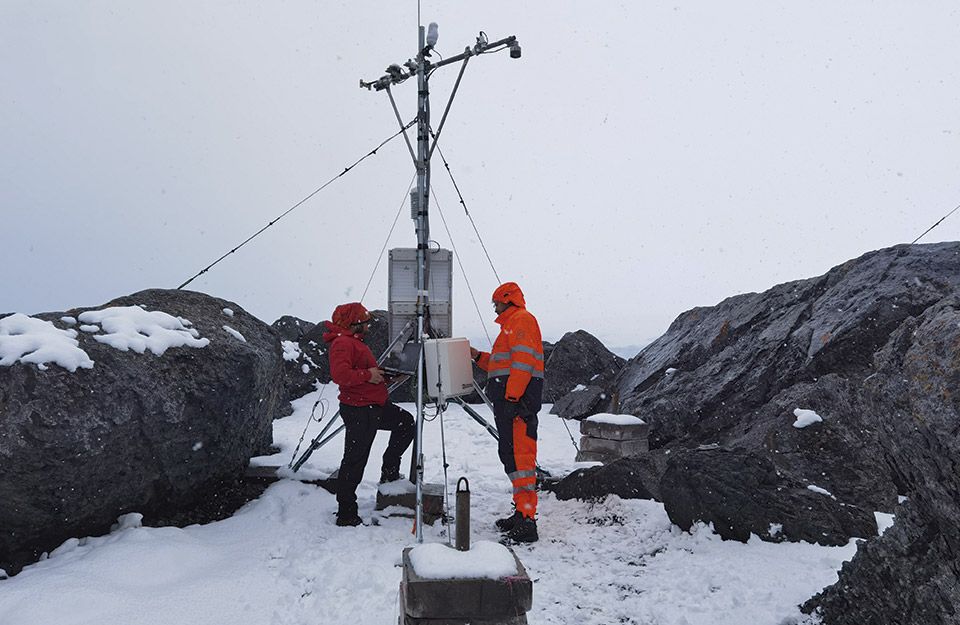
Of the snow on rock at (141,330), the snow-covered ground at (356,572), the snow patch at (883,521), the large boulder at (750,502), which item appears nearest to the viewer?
the snow-covered ground at (356,572)

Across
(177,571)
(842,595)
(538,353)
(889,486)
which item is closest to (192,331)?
(177,571)

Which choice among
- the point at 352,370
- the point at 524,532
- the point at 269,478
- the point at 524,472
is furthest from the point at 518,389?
the point at 269,478

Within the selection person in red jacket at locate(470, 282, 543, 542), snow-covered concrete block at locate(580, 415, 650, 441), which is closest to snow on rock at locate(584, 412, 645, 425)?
snow-covered concrete block at locate(580, 415, 650, 441)

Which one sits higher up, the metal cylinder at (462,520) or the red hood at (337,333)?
the red hood at (337,333)

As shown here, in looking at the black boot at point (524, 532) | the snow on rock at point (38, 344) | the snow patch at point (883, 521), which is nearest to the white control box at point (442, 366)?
the black boot at point (524, 532)

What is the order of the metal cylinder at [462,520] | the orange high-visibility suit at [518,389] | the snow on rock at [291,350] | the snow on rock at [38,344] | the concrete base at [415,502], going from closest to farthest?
1. the metal cylinder at [462,520]
2. the snow on rock at [38,344]
3. the orange high-visibility suit at [518,389]
4. the concrete base at [415,502]
5. the snow on rock at [291,350]

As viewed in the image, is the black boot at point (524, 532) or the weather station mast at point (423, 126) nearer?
the black boot at point (524, 532)

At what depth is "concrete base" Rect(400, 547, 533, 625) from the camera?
294 centimetres

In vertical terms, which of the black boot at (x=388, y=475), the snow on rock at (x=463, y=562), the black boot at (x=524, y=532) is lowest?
the black boot at (x=524, y=532)

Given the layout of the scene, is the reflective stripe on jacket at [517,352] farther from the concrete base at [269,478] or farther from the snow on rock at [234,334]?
the snow on rock at [234,334]

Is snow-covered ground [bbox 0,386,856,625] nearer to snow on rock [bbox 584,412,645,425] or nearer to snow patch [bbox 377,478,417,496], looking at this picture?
snow patch [bbox 377,478,417,496]

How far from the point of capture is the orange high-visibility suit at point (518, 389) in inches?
250

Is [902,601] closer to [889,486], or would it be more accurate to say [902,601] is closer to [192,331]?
[889,486]

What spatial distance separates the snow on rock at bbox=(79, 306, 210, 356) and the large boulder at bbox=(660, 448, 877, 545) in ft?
18.4
